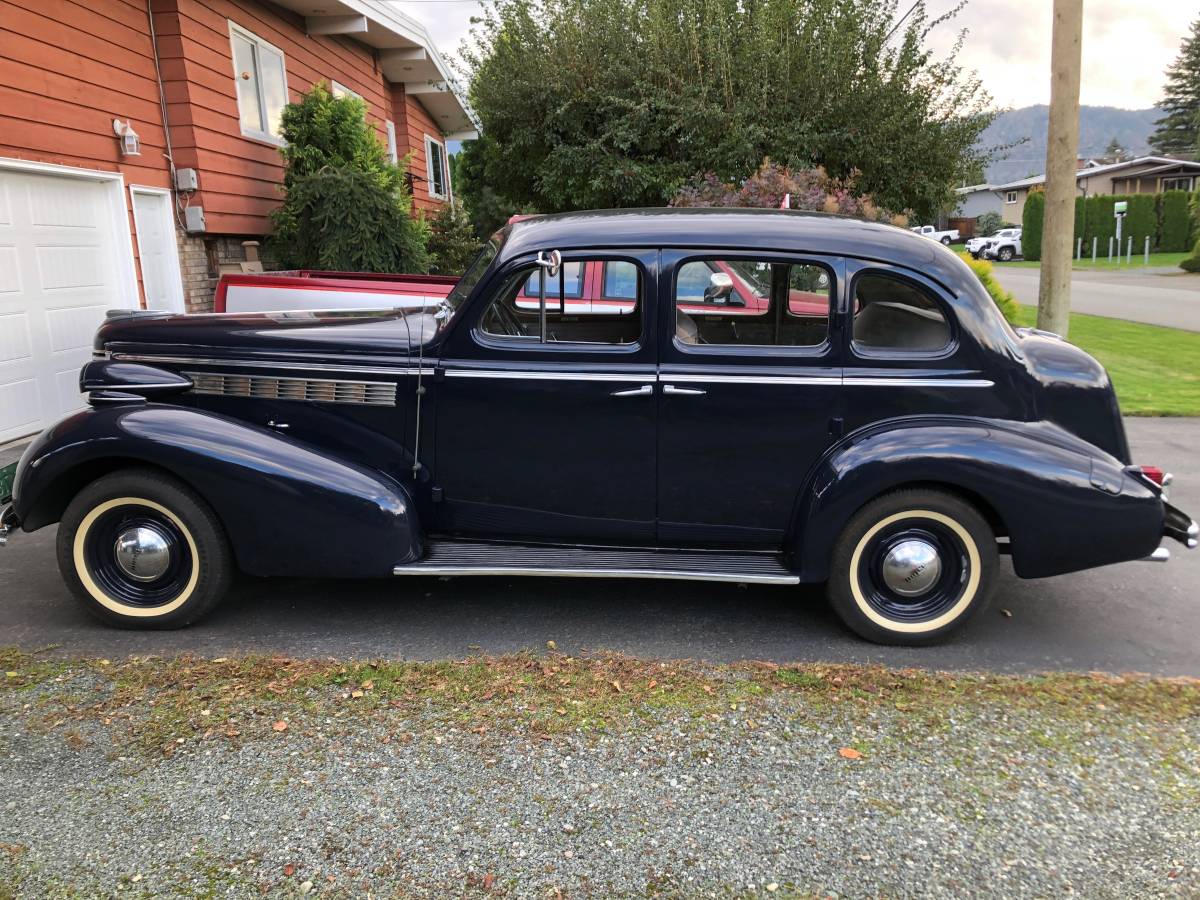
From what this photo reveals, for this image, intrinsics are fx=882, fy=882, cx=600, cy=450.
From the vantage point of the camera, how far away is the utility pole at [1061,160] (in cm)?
686

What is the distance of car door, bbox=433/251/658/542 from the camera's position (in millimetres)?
4082

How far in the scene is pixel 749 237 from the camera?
4.09 m

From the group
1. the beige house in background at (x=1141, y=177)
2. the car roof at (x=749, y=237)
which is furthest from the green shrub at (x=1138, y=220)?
the car roof at (x=749, y=237)

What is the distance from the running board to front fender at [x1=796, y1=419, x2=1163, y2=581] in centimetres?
27

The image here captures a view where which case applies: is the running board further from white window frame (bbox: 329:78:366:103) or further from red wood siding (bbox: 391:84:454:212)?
red wood siding (bbox: 391:84:454:212)

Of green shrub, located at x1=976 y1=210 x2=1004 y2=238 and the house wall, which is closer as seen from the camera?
green shrub, located at x1=976 y1=210 x2=1004 y2=238

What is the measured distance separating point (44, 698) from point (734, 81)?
13.4 meters

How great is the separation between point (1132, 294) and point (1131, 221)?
23592 mm

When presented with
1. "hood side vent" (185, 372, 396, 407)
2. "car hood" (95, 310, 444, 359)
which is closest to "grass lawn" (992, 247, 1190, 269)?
"car hood" (95, 310, 444, 359)

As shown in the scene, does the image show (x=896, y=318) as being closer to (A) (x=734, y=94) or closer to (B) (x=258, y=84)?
(B) (x=258, y=84)

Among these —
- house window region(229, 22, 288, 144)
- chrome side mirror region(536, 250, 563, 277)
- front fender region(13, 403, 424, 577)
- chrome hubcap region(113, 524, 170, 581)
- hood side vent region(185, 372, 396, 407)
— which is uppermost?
house window region(229, 22, 288, 144)

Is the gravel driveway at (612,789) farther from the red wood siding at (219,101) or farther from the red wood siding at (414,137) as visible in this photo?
the red wood siding at (414,137)

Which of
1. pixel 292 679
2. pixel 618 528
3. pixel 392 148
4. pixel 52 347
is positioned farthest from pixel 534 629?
pixel 392 148

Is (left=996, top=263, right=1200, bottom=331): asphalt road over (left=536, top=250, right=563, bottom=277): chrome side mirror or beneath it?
beneath
